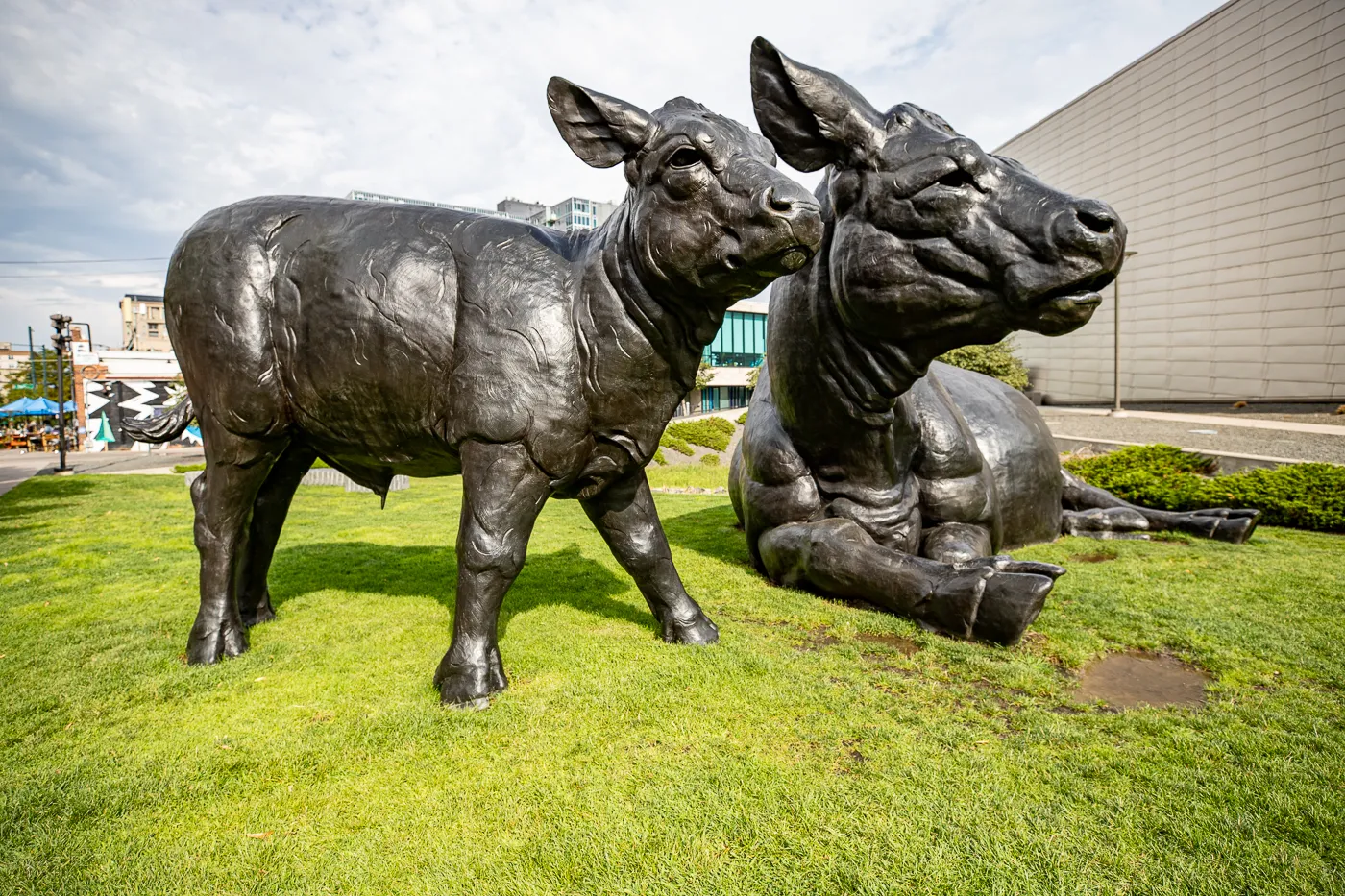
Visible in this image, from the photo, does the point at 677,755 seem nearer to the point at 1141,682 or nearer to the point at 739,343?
the point at 1141,682

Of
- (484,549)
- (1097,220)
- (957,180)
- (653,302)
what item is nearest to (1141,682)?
(1097,220)

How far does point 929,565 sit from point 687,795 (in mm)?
2195

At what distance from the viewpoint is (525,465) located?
2992 mm

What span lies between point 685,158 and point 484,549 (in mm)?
1860

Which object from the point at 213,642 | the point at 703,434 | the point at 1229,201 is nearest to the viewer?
the point at 213,642

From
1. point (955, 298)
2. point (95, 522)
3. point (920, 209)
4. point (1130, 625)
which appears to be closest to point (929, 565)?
point (1130, 625)

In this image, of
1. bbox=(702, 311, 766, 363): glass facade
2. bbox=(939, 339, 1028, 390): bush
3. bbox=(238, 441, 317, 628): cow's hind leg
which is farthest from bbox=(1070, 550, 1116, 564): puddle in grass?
bbox=(702, 311, 766, 363): glass facade

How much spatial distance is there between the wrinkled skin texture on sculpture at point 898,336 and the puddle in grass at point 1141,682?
0.40 metres

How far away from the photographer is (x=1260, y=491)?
25.6ft

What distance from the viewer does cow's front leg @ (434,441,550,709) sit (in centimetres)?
297

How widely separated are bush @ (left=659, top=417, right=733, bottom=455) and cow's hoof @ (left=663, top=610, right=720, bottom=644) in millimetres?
12807

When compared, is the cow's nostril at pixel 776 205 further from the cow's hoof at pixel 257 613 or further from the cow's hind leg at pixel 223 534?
the cow's hoof at pixel 257 613

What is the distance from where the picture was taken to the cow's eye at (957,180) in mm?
3312

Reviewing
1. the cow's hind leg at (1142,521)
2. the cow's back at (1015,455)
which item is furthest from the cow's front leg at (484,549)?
the cow's hind leg at (1142,521)
